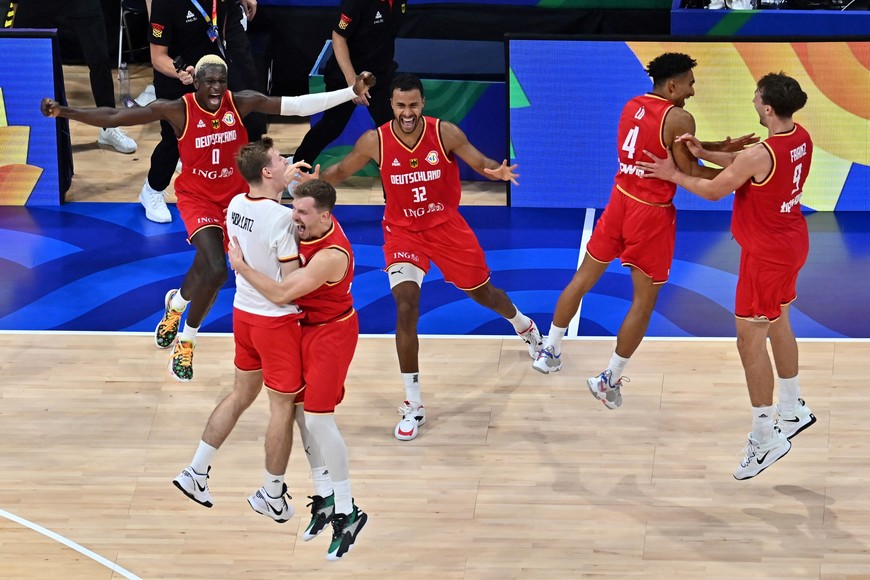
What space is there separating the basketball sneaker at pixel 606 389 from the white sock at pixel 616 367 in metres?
0.01

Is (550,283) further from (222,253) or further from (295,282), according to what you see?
(295,282)

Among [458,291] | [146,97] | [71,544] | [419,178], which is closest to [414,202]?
[419,178]

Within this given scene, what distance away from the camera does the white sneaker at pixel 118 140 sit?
11492 millimetres

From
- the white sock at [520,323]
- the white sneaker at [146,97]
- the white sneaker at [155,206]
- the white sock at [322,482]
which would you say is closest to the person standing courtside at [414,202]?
the white sock at [520,323]

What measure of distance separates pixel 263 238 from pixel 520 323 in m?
2.46

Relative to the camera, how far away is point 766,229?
22.2 feet

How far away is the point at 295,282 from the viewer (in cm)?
609

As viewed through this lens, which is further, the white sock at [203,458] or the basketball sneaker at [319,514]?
the white sock at [203,458]

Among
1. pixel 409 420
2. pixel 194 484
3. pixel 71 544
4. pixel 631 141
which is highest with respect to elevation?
pixel 631 141

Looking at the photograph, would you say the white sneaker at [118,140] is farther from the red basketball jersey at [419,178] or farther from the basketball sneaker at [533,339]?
the basketball sneaker at [533,339]

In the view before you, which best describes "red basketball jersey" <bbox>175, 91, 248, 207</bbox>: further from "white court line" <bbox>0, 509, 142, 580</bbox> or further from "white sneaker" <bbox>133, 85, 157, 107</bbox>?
"white sneaker" <bbox>133, 85, 157, 107</bbox>

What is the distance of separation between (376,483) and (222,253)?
1.82 m

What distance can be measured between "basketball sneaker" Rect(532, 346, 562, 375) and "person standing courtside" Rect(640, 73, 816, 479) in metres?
1.43

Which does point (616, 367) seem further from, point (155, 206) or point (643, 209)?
point (155, 206)
